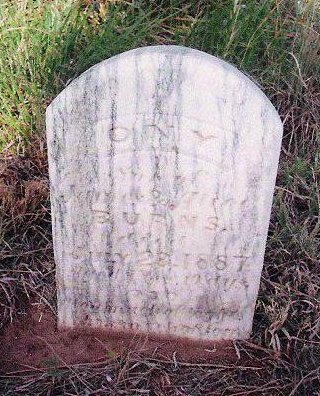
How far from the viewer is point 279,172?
2.28m

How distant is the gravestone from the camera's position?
4.76 feet

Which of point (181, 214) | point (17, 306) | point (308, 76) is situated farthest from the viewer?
point (308, 76)

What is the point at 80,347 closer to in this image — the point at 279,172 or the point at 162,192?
the point at 162,192

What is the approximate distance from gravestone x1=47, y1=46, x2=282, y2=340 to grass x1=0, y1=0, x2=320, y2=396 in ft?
0.42

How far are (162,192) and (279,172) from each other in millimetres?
780

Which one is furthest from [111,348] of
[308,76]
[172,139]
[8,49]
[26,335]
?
[308,76]

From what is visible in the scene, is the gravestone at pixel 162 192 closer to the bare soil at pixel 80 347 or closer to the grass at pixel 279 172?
the bare soil at pixel 80 347

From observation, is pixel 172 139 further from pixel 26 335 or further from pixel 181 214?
pixel 26 335

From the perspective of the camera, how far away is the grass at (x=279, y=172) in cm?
172

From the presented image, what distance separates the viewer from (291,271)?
1.93 metres

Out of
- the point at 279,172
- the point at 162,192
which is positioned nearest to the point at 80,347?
the point at 162,192

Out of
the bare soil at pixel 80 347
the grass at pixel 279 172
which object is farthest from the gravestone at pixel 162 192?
the grass at pixel 279 172

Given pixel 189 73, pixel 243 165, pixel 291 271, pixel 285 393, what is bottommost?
pixel 285 393

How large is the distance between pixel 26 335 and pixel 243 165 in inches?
29.5
